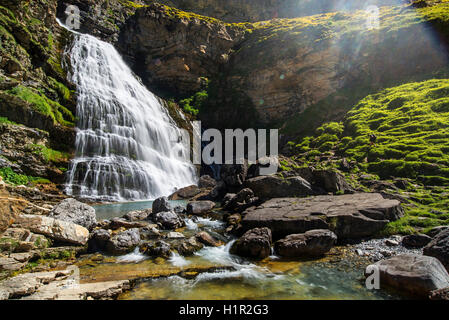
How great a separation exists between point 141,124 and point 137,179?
8554 millimetres

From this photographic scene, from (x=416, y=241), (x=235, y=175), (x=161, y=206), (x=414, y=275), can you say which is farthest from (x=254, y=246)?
(x=235, y=175)

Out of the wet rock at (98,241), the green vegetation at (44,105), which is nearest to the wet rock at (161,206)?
the wet rock at (98,241)

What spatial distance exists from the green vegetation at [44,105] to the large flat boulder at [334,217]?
1722 centimetres

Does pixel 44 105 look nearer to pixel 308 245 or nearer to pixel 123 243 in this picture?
pixel 123 243

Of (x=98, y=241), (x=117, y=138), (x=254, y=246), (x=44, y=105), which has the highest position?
(x=44, y=105)

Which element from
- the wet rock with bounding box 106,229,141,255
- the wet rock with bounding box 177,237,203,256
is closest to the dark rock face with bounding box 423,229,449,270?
the wet rock with bounding box 177,237,203,256

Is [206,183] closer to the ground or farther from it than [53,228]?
farther from it

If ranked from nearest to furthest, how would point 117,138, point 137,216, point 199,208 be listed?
1. point 137,216
2. point 199,208
3. point 117,138

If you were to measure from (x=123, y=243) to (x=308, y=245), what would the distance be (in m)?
5.84

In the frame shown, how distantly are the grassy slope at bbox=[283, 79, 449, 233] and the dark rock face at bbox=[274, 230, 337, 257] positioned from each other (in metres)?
2.97

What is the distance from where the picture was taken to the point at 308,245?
7.08m

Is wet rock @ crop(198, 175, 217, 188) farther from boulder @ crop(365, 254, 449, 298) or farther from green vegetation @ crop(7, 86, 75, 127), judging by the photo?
boulder @ crop(365, 254, 449, 298)

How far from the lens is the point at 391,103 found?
80.8 ft
